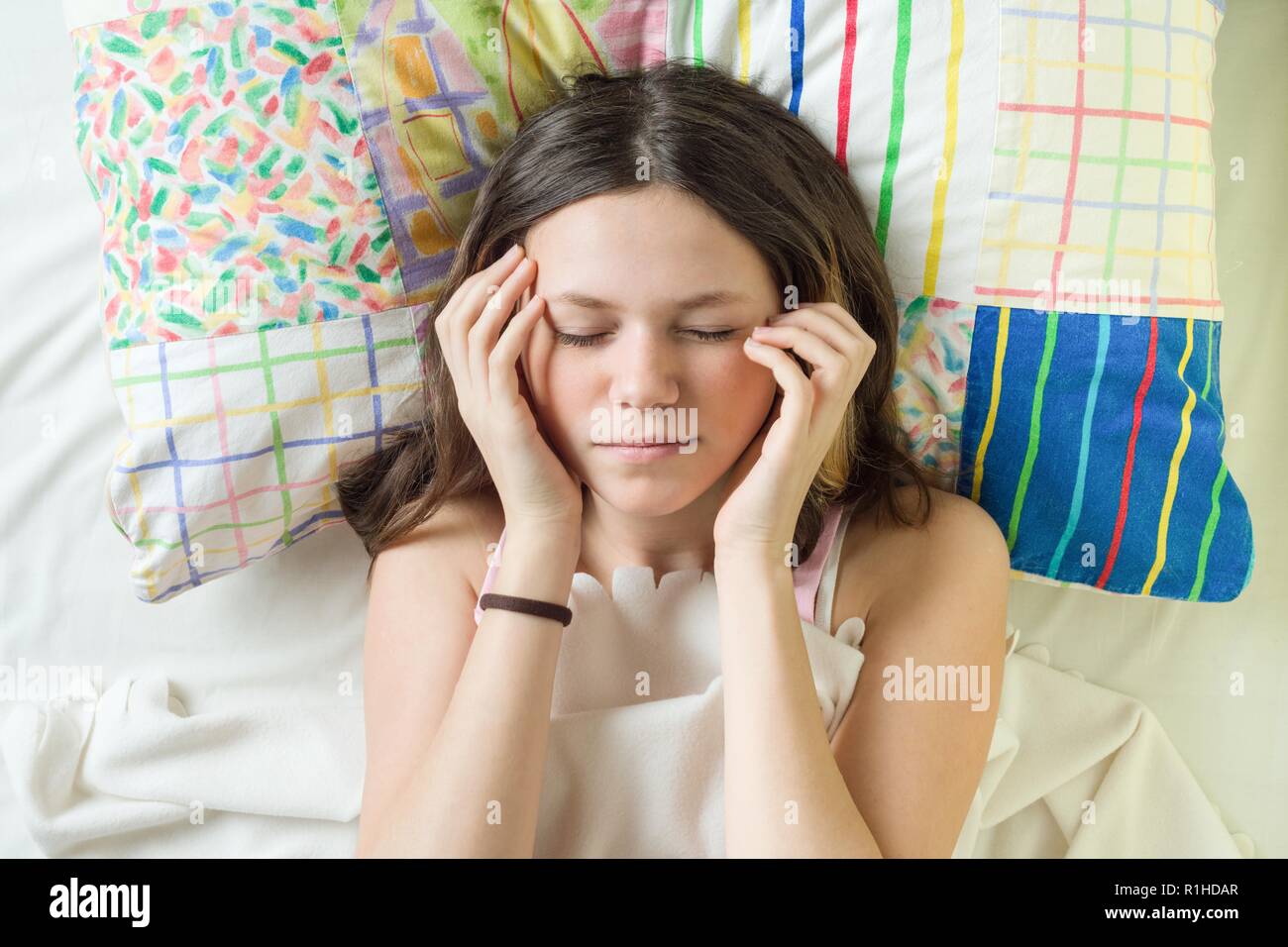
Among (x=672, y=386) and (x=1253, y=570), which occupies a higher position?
(x=672, y=386)

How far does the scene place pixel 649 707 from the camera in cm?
116

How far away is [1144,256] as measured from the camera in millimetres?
1173

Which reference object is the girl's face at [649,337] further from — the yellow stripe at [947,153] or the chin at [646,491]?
the yellow stripe at [947,153]

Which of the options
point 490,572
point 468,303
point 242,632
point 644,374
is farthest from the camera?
point 242,632

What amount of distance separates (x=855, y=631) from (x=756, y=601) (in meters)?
0.17

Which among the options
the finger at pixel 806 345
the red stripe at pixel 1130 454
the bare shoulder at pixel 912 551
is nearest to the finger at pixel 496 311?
the finger at pixel 806 345

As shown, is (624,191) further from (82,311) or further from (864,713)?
(82,311)

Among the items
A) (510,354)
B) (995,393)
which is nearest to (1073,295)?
(995,393)

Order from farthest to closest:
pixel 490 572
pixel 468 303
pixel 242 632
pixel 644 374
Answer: pixel 242 632 < pixel 490 572 < pixel 468 303 < pixel 644 374

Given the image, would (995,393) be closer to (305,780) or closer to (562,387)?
(562,387)

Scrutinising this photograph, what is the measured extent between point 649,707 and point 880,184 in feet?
1.94

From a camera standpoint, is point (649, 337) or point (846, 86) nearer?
point (649, 337)
